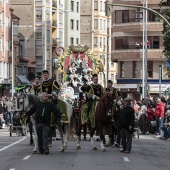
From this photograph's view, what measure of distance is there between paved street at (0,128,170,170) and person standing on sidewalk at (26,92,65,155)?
0.61 meters

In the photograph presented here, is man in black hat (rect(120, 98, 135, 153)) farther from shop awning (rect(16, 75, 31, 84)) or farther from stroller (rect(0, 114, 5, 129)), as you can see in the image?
shop awning (rect(16, 75, 31, 84))

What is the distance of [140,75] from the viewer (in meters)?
91.1

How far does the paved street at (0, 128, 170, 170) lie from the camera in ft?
74.3

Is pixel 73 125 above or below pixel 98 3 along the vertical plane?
below

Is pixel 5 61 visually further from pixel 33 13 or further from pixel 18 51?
pixel 33 13

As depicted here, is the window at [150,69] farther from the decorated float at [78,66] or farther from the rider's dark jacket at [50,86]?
the rider's dark jacket at [50,86]

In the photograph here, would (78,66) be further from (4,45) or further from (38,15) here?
(38,15)

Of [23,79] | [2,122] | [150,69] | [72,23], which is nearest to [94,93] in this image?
[2,122]

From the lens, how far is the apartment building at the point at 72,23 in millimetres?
133000

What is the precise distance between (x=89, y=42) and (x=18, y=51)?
2847 centimetres

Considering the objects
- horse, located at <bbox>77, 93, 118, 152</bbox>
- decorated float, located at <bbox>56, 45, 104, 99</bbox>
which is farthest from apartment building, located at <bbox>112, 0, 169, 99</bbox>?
horse, located at <bbox>77, 93, 118, 152</bbox>

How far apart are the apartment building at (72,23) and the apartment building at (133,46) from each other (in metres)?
39.3

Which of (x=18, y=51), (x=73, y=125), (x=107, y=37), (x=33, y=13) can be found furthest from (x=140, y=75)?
(x=73, y=125)

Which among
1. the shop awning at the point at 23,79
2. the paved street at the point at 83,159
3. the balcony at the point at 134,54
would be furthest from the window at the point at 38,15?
the paved street at the point at 83,159
